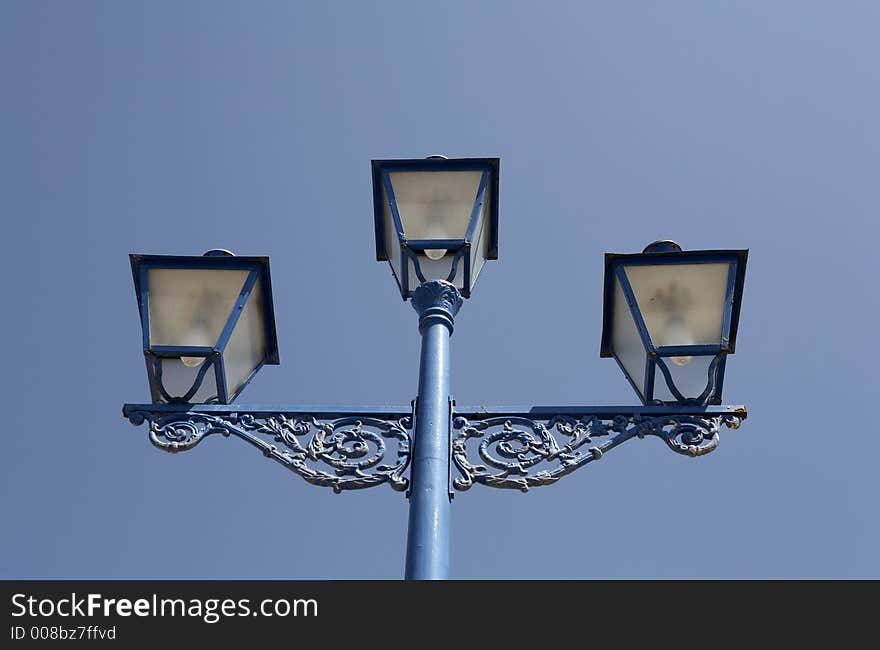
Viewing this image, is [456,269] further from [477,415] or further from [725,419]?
[725,419]

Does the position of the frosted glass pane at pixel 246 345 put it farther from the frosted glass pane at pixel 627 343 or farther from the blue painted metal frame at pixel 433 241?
the frosted glass pane at pixel 627 343

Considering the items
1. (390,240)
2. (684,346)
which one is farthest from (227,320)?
A: (684,346)

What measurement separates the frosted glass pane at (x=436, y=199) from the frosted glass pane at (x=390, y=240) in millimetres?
90

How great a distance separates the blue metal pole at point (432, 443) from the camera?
5.15 meters

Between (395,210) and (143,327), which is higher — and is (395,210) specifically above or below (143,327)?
above

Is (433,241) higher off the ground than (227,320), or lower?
higher

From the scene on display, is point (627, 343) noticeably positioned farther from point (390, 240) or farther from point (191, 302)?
point (191, 302)

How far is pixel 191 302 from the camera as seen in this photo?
21.7 ft

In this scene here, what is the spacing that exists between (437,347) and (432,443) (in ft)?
2.32

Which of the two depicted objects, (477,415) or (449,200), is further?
(449,200)

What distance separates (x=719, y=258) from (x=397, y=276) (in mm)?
1498

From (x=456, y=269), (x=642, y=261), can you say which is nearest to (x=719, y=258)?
(x=642, y=261)

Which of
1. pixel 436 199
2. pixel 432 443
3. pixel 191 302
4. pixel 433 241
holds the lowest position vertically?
pixel 432 443

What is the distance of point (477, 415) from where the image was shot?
605 cm
